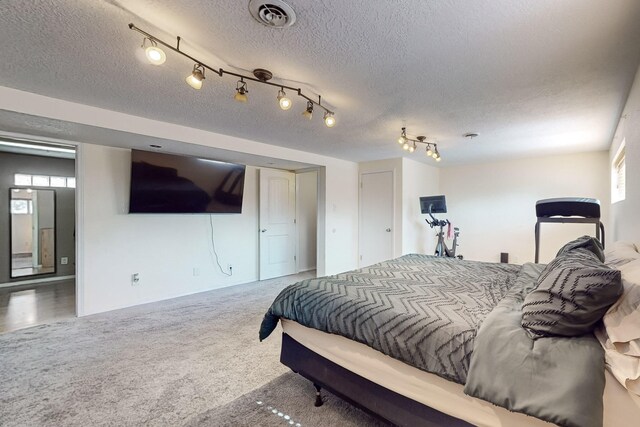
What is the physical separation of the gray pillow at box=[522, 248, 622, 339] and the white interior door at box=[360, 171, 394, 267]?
12.9 ft

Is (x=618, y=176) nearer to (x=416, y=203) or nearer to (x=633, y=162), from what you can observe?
(x=633, y=162)

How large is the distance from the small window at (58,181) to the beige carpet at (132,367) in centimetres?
323

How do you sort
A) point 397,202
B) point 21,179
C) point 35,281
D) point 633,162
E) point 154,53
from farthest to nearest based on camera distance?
point 397,202 < point 35,281 < point 21,179 < point 633,162 < point 154,53

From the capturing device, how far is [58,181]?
519cm

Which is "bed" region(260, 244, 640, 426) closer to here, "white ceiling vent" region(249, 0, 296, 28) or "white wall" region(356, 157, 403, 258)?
"white ceiling vent" region(249, 0, 296, 28)

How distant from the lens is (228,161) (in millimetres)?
4594

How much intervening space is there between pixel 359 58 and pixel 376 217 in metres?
3.81

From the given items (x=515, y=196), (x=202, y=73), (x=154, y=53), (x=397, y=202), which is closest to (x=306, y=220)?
(x=397, y=202)

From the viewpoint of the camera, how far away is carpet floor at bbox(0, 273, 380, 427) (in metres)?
1.78

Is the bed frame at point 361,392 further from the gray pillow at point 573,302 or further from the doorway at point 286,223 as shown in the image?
the doorway at point 286,223

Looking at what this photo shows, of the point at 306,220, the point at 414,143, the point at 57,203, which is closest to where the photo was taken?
the point at 414,143

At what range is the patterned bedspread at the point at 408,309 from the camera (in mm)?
1308

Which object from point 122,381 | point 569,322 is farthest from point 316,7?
point 122,381

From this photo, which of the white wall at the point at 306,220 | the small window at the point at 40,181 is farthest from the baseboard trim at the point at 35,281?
the white wall at the point at 306,220
